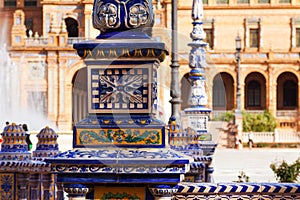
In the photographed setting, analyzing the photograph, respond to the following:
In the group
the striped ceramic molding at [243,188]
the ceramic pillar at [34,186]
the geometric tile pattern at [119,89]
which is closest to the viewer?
the geometric tile pattern at [119,89]

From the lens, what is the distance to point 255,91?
66562mm

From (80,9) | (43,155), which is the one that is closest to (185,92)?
(80,9)

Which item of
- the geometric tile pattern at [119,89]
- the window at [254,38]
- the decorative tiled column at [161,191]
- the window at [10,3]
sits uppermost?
the window at [10,3]

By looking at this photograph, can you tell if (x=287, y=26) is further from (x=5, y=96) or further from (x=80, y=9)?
(x=5, y=96)

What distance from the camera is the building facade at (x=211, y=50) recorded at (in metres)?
59.8

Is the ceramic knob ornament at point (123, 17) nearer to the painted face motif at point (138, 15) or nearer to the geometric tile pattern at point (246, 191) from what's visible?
the painted face motif at point (138, 15)

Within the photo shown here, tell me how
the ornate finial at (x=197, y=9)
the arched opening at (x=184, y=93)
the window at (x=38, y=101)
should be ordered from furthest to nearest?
the window at (x=38, y=101)
the arched opening at (x=184, y=93)
the ornate finial at (x=197, y=9)

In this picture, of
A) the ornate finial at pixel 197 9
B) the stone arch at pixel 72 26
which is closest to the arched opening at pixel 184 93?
the stone arch at pixel 72 26

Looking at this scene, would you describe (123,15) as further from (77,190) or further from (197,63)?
(197,63)

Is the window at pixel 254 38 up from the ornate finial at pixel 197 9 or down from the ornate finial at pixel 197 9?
up

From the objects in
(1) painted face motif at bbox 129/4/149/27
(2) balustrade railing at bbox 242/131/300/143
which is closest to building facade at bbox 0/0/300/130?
(2) balustrade railing at bbox 242/131/300/143

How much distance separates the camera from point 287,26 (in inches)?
2682

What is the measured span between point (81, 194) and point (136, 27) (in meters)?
1.24

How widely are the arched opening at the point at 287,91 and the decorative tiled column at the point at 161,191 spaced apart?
197 ft
